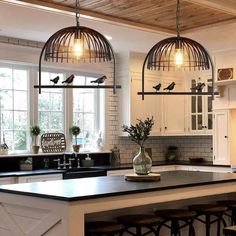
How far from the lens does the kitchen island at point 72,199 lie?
3465mm

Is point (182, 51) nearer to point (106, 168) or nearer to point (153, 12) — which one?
point (153, 12)

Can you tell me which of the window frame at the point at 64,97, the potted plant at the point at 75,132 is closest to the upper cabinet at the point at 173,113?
the window frame at the point at 64,97

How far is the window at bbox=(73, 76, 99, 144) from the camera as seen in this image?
7.58 m

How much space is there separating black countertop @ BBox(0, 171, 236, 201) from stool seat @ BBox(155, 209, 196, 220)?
29 cm

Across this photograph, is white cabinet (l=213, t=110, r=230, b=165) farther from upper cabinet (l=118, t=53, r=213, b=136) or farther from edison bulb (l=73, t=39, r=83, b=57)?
edison bulb (l=73, t=39, r=83, b=57)

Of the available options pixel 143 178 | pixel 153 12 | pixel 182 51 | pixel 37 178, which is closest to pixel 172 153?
pixel 37 178

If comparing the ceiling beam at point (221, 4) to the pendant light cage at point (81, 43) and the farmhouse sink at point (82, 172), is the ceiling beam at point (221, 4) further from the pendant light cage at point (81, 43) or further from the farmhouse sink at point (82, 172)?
the farmhouse sink at point (82, 172)

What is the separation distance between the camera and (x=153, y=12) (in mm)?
5133

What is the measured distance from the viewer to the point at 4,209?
161 inches

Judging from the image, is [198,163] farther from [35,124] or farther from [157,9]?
[157,9]

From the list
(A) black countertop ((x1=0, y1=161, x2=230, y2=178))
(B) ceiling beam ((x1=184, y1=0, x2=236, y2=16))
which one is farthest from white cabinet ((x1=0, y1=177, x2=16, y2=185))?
(B) ceiling beam ((x1=184, y1=0, x2=236, y2=16))

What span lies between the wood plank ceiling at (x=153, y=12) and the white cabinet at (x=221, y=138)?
1959 mm

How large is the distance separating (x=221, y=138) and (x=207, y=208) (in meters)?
2.72

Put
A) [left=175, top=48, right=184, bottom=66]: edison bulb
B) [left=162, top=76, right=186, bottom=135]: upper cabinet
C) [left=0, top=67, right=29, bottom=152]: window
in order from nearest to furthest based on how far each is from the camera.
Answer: [left=175, top=48, right=184, bottom=66]: edison bulb, [left=0, top=67, right=29, bottom=152]: window, [left=162, top=76, right=186, bottom=135]: upper cabinet
